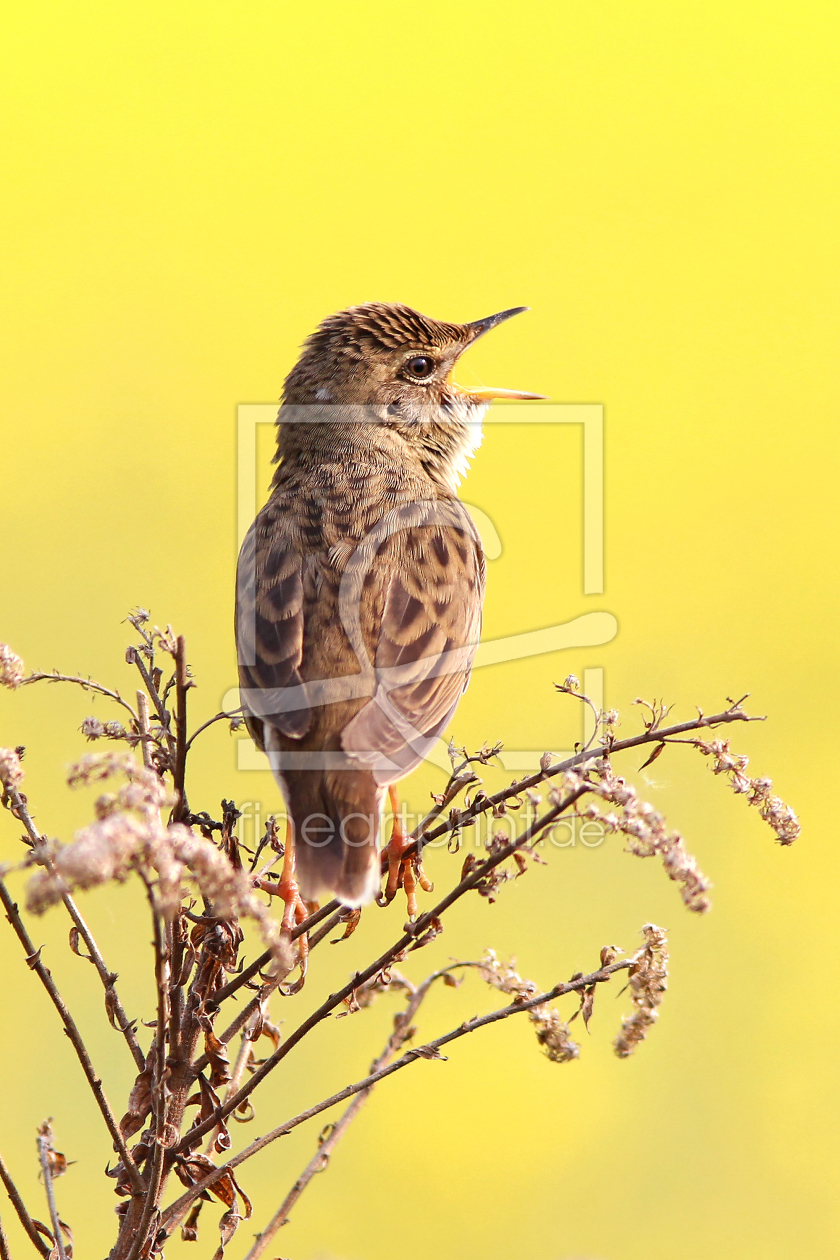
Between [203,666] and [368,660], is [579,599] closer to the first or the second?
[203,666]

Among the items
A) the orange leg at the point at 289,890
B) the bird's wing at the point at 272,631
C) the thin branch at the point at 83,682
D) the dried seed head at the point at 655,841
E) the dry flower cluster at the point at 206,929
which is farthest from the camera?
the bird's wing at the point at 272,631

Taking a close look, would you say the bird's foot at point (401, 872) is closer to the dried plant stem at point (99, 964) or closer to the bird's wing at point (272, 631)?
the bird's wing at point (272, 631)

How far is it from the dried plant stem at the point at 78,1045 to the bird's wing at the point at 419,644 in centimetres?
132

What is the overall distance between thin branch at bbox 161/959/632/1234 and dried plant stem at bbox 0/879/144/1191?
0.29 feet

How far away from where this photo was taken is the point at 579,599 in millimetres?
6023

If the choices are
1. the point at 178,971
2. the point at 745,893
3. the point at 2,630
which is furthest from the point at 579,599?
the point at 178,971

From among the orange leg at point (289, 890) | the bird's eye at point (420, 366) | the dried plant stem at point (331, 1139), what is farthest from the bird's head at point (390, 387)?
the dried plant stem at point (331, 1139)

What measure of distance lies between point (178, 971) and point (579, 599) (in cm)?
419

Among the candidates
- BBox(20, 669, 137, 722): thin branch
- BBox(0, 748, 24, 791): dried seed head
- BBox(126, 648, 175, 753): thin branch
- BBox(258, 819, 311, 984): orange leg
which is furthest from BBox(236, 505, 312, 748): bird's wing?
BBox(0, 748, 24, 791): dried seed head

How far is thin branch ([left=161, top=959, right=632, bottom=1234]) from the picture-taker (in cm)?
192

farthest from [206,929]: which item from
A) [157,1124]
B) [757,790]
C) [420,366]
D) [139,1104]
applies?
[420,366]

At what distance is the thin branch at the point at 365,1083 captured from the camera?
1923 mm

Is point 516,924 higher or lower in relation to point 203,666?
lower

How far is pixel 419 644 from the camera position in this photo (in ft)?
12.1
